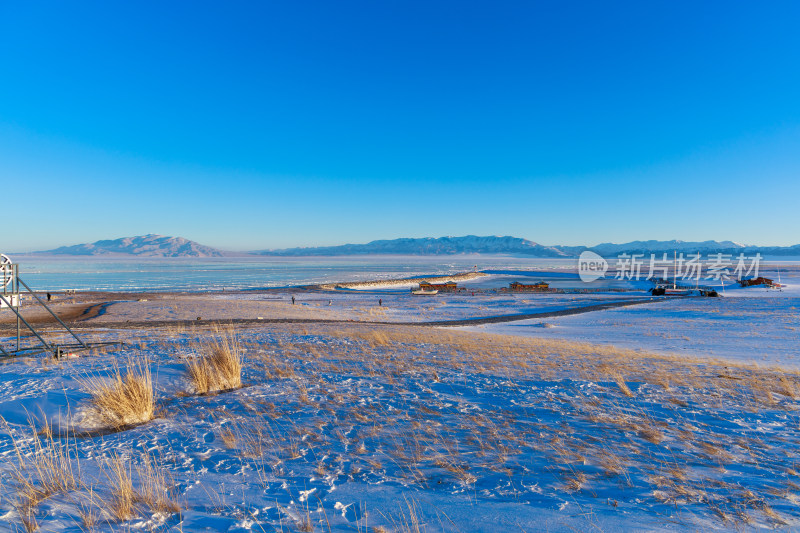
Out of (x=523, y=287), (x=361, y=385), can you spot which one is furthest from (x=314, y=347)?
(x=523, y=287)

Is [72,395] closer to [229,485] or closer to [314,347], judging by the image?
[229,485]

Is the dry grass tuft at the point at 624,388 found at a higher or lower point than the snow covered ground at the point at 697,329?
higher

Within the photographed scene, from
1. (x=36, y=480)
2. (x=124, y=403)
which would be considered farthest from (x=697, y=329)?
(x=36, y=480)

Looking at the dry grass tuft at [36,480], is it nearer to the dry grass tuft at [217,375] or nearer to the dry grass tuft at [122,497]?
the dry grass tuft at [122,497]

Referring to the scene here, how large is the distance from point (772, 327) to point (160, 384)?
27677 mm

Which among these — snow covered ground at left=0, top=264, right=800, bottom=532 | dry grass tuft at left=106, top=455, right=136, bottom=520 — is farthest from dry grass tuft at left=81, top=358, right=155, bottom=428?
dry grass tuft at left=106, top=455, right=136, bottom=520

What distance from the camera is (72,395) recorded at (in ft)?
18.7

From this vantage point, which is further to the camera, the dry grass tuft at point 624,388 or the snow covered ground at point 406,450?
the dry grass tuft at point 624,388

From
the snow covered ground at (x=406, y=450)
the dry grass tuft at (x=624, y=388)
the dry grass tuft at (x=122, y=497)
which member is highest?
the dry grass tuft at (x=122, y=497)

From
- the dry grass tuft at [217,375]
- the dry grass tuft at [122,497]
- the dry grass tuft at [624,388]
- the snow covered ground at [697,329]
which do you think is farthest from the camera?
the snow covered ground at [697,329]

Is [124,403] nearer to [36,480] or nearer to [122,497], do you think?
[36,480]

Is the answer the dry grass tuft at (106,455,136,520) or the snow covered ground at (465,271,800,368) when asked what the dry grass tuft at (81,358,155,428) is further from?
the snow covered ground at (465,271,800,368)

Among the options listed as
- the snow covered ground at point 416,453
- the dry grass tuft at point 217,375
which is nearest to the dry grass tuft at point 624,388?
the snow covered ground at point 416,453

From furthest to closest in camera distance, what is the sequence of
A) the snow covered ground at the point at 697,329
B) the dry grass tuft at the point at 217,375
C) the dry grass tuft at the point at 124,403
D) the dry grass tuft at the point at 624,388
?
the snow covered ground at the point at 697,329, the dry grass tuft at the point at 624,388, the dry grass tuft at the point at 217,375, the dry grass tuft at the point at 124,403
